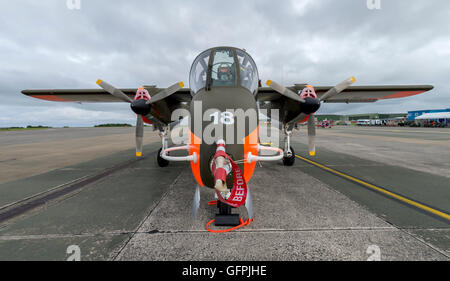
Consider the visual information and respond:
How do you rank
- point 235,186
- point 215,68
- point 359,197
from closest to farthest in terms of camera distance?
point 235,186, point 215,68, point 359,197

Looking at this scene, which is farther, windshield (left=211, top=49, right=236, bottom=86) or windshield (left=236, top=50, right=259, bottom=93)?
windshield (left=236, top=50, right=259, bottom=93)

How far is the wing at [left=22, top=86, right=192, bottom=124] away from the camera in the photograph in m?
5.64

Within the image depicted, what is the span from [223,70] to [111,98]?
7.65 m

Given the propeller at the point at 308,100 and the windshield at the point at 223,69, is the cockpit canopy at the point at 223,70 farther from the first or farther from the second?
the propeller at the point at 308,100

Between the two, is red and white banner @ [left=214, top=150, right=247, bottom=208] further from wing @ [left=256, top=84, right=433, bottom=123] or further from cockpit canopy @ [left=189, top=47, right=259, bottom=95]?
wing @ [left=256, top=84, right=433, bottom=123]

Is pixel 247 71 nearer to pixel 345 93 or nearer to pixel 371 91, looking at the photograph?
pixel 345 93

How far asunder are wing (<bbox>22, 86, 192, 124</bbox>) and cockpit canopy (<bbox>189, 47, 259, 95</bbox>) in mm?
2575

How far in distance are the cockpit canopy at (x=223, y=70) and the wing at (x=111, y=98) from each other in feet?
8.45

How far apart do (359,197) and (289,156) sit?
272cm

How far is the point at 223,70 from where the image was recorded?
2.98 m

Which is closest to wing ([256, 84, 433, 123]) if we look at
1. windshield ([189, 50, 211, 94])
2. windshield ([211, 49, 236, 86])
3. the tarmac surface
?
the tarmac surface

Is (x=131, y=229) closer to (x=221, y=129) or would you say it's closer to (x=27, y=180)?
(x=221, y=129)

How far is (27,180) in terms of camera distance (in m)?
4.74
